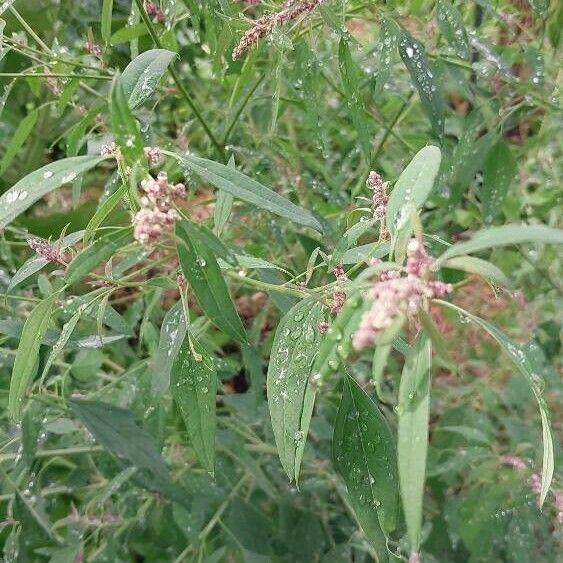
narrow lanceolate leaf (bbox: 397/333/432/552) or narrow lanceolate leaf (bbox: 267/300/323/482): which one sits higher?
narrow lanceolate leaf (bbox: 397/333/432/552)

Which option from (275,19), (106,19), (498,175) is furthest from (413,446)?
(498,175)

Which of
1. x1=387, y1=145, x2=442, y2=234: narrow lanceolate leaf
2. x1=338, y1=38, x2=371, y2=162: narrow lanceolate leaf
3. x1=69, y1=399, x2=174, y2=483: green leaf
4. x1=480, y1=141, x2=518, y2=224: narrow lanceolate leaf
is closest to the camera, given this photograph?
x1=387, y1=145, x2=442, y2=234: narrow lanceolate leaf

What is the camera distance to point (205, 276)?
0.48 m

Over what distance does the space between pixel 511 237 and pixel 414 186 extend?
0.12m

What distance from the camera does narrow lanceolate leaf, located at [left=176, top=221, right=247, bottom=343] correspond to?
460mm

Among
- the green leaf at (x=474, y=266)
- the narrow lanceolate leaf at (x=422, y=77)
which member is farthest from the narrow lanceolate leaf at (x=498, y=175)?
the green leaf at (x=474, y=266)

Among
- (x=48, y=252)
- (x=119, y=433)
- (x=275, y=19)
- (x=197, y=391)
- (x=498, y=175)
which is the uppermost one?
(x=275, y=19)

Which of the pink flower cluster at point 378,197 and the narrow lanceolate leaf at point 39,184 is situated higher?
the narrow lanceolate leaf at point 39,184

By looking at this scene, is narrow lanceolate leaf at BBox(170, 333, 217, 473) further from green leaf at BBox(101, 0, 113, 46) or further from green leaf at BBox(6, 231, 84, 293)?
green leaf at BBox(101, 0, 113, 46)

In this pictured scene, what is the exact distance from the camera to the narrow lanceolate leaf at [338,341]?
15.5 inches

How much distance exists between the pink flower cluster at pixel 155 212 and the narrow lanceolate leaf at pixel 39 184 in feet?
0.19

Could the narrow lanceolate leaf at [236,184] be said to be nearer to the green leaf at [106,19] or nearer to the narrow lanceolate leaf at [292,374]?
the narrow lanceolate leaf at [292,374]

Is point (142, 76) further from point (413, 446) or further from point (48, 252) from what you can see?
point (413, 446)

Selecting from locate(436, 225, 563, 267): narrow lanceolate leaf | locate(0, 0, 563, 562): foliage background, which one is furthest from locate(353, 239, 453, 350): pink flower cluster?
locate(0, 0, 563, 562): foliage background
